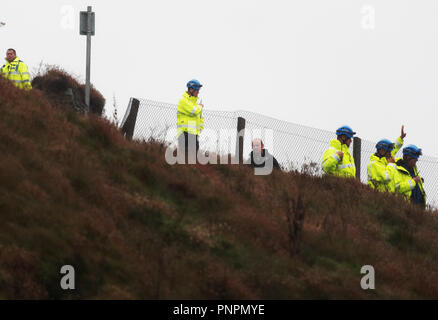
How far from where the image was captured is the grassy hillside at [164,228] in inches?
463

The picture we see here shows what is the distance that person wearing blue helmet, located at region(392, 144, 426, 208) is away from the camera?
1870 centimetres

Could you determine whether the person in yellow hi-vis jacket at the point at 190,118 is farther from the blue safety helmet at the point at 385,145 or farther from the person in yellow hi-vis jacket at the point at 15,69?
the person in yellow hi-vis jacket at the point at 15,69

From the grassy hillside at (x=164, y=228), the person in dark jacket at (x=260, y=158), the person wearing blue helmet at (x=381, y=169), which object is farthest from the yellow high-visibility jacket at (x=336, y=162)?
the grassy hillside at (x=164, y=228)

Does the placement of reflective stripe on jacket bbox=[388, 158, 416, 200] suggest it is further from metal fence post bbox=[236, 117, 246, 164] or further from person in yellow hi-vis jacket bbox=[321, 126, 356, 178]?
metal fence post bbox=[236, 117, 246, 164]

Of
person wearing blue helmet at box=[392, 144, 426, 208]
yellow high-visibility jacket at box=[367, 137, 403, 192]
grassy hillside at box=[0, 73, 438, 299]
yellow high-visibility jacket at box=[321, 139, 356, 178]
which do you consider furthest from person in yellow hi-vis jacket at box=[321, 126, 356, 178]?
grassy hillside at box=[0, 73, 438, 299]

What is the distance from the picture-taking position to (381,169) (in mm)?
18859

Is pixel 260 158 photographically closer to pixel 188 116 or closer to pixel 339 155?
pixel 339 155

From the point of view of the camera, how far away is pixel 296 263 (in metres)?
13.3

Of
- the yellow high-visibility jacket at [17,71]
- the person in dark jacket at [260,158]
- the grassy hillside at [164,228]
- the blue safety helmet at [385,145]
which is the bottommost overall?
the grassy hillside at [164,228]

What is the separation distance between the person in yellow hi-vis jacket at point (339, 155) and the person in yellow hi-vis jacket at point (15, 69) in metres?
6.70

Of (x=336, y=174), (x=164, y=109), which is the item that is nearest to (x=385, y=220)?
(x=336, y=174)

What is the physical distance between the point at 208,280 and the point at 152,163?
142 inches

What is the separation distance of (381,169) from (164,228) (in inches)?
265

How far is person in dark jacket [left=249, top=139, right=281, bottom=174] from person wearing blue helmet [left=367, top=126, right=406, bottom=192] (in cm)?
188
